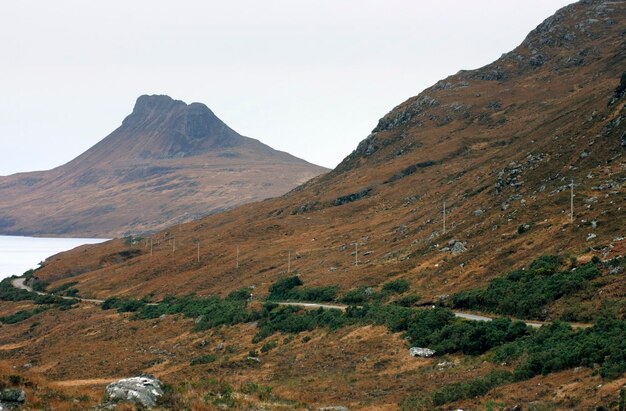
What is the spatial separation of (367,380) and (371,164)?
109 meters

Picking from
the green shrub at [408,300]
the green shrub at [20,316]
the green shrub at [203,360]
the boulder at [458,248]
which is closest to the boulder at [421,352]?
the green shrub at [408,300]

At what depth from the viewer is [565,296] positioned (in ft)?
118

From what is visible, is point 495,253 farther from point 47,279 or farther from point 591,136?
point 47,279

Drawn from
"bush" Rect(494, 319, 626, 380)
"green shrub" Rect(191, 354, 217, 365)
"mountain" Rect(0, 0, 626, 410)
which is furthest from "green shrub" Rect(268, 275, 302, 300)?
"bush" Rect(494, 319, 626, 380)

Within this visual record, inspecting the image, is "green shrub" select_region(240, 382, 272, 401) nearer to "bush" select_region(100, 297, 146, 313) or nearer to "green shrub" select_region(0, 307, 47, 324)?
"bush" select_region(100, 297, 146, 313)

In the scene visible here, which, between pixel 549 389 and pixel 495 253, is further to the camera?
pixel 495 253

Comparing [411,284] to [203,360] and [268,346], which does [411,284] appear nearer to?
[268,346]

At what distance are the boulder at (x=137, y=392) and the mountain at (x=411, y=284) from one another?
81 centimetres

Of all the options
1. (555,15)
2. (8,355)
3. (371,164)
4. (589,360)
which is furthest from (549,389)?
(555,15)

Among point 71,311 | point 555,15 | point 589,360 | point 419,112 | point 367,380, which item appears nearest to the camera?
point 589,360

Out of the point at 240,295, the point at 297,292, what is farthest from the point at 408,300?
the point at 240,295

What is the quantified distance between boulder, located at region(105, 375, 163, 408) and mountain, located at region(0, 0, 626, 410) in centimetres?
81

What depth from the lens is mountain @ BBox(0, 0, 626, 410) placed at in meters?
26.6

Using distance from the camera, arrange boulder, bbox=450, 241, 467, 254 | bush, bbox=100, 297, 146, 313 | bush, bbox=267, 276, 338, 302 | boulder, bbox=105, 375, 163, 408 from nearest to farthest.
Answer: boulder, bbox=105, 375, 163, 408 < boulder, bbox=450, 241, 467, 254 < bush, bbox=267, 276, 338, 302 < bush, bbox=100, 297, 146, 313
